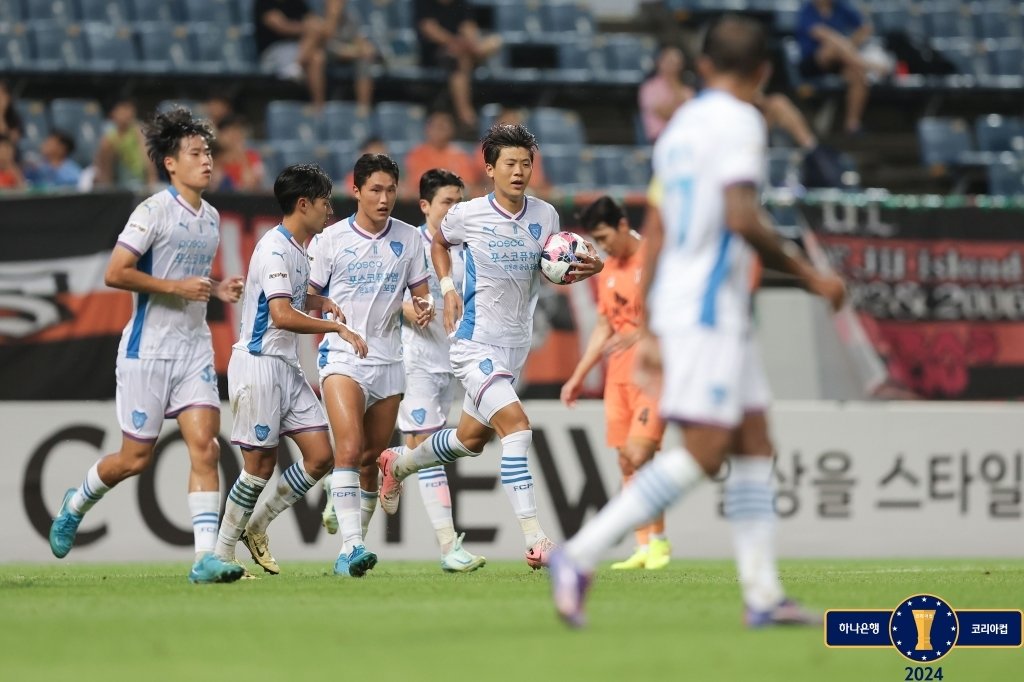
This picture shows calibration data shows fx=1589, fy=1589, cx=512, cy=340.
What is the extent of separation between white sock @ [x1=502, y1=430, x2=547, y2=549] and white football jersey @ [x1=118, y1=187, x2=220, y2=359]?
192cm

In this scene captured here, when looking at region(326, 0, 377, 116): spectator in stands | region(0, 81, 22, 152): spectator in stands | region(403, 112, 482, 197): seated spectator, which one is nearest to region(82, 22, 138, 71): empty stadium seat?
A: region(0, 81, 22, 152): spectator in stands

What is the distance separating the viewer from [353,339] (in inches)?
348

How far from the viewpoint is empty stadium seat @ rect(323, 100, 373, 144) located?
58.4 ft

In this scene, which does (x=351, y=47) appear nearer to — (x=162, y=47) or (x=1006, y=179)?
(x=162, y=47)

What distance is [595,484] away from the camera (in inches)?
528

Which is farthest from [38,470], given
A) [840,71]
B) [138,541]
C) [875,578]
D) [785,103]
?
[840,71]

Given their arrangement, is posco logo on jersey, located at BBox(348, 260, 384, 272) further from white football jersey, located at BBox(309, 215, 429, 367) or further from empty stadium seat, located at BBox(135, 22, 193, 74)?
empty stadium seat, located at BBox(135, 22, 193, 74)

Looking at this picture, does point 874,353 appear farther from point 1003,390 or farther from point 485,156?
point 485,156

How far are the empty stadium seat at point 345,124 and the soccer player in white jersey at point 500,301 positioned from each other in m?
8.35

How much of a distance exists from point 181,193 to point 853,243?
273 inches

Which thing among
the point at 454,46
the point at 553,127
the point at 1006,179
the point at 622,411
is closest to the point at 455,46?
the point at 454,46

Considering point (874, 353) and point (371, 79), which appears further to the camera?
point (371, 79)

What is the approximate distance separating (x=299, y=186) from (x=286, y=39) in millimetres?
9672

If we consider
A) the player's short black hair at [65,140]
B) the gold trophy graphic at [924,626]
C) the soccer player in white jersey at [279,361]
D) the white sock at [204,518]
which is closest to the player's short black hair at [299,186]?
the soccer player in white jersey at [279,361]
